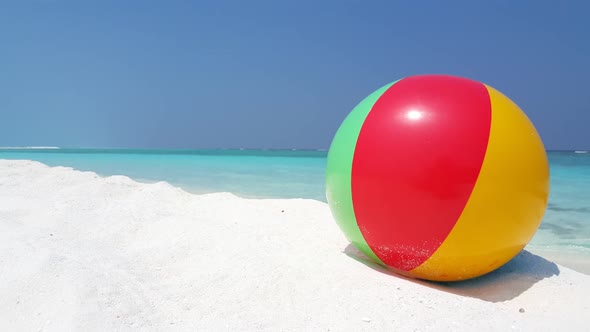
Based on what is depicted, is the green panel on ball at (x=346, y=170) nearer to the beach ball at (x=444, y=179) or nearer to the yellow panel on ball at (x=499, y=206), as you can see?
the beach ball at (x=444, y=179)

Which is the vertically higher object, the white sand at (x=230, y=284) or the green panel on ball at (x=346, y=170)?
the green panel on ball at (x=346, y=170)

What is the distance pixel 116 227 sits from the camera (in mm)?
4191

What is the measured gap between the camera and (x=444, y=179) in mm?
2734

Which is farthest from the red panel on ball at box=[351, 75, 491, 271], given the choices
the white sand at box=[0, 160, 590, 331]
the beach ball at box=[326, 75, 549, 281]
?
the white sand at box=[0, 160, 590, 331]

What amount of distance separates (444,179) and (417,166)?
19cm

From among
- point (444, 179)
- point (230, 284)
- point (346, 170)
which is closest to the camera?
point (444, 179)

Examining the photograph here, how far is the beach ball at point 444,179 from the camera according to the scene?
2.75 metres

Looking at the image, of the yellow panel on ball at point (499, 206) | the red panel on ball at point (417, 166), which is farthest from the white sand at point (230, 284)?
the red panel on ball at point (417, 166)

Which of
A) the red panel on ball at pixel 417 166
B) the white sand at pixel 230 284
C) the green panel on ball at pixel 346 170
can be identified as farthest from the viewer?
the green panel on ball at pixel 346 170

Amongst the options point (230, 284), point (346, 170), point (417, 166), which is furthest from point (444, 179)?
point (230, 284)

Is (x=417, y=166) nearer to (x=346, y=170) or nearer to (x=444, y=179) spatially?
(x=444, y=179)

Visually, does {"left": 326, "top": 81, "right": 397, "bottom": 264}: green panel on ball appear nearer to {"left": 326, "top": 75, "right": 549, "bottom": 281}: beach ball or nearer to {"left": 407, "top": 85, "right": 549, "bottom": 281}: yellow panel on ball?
{"left": 326, "top": 75, "right": 549, "bottom": 281}: beach ball

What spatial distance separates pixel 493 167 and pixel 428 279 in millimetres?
974

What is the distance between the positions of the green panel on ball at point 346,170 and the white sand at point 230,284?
28 cm
